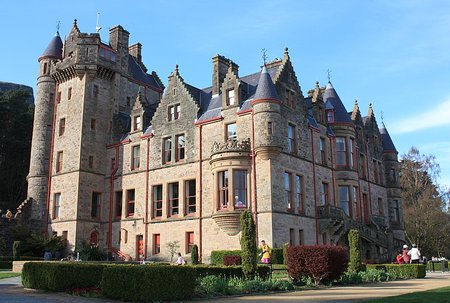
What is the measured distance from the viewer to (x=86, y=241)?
3866 centimetres

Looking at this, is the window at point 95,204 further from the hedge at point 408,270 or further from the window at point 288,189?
the hedge at point 408,270

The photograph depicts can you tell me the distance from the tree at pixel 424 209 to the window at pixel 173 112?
3238 cm

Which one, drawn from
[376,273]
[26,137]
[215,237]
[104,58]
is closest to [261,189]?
[215,237]

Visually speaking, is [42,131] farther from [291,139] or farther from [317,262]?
[317,262]

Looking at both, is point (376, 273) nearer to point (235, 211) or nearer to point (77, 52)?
point (235, 211)

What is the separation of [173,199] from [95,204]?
8896mm

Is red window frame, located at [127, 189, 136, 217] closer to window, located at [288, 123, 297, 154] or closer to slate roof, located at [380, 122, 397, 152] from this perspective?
window, located at [288, 123, 297, 154]

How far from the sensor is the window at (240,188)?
31469 mm

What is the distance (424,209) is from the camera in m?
53.3

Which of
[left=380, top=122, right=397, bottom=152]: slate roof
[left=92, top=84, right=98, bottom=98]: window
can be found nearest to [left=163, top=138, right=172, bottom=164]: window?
[left=92, top=84, right=98, bottom=98]: window

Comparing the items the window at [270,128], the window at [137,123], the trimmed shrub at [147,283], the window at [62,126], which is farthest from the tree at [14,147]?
the trimmed shrub at [147,283]

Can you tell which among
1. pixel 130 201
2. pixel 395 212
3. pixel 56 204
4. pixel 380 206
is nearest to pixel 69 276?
pixel 130 201

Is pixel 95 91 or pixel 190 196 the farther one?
pixel 95 91

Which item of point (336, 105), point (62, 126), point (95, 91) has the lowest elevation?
point (62, 126)
